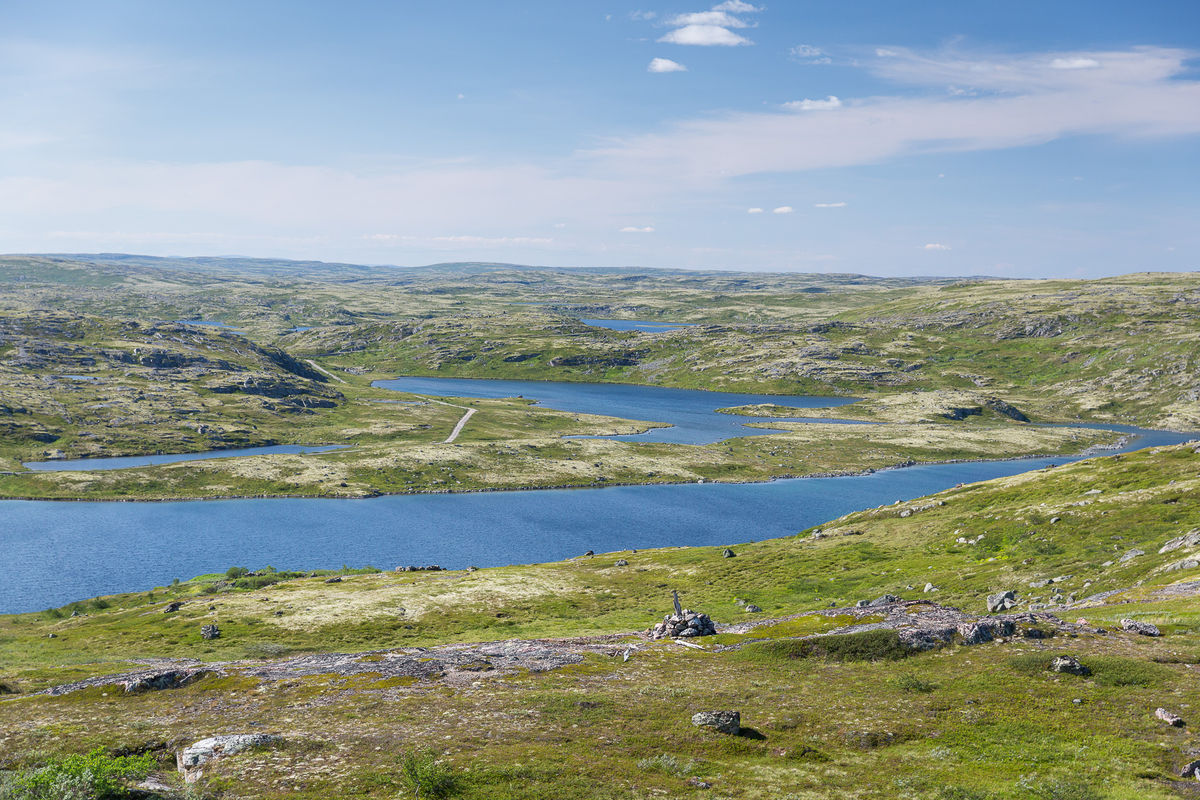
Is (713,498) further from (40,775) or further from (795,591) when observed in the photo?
(40,775)

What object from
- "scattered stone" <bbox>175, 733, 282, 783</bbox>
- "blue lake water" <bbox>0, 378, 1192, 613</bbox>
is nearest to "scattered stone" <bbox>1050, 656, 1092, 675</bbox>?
"scattered stone" <bbox>175, 733, 282, 783</bbox>

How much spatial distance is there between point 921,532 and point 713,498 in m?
98.7

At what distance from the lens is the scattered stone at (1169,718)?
104 feet

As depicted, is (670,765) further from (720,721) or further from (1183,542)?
(1183,542)

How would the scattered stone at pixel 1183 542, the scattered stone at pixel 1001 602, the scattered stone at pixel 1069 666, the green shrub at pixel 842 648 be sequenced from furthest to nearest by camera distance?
the scattered stone at pixel 1183 542, the scattered stone at pixel 1001 602, the green shrub at pixel 842 648, the scattered stone at pixel 1069 666

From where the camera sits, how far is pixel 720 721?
1407 inches

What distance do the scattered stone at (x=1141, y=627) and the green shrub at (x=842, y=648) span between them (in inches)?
552

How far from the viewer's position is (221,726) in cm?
3934

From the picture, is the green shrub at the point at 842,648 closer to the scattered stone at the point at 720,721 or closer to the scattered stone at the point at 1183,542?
the scattered stone at the point at 720,721

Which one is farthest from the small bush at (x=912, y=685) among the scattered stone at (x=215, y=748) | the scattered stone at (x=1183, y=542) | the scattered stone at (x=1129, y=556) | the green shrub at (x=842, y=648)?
the scattered stone at (x=1183, y=542)

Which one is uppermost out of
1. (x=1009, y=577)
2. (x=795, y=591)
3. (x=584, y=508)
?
(x=1009, y=577)

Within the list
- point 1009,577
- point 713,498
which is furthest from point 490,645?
point 713,498

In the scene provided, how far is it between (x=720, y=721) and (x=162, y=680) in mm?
41600

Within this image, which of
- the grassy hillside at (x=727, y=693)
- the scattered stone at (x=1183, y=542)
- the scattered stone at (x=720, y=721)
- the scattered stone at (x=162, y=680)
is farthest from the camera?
the scattered stone at (x=1183, y=542)
